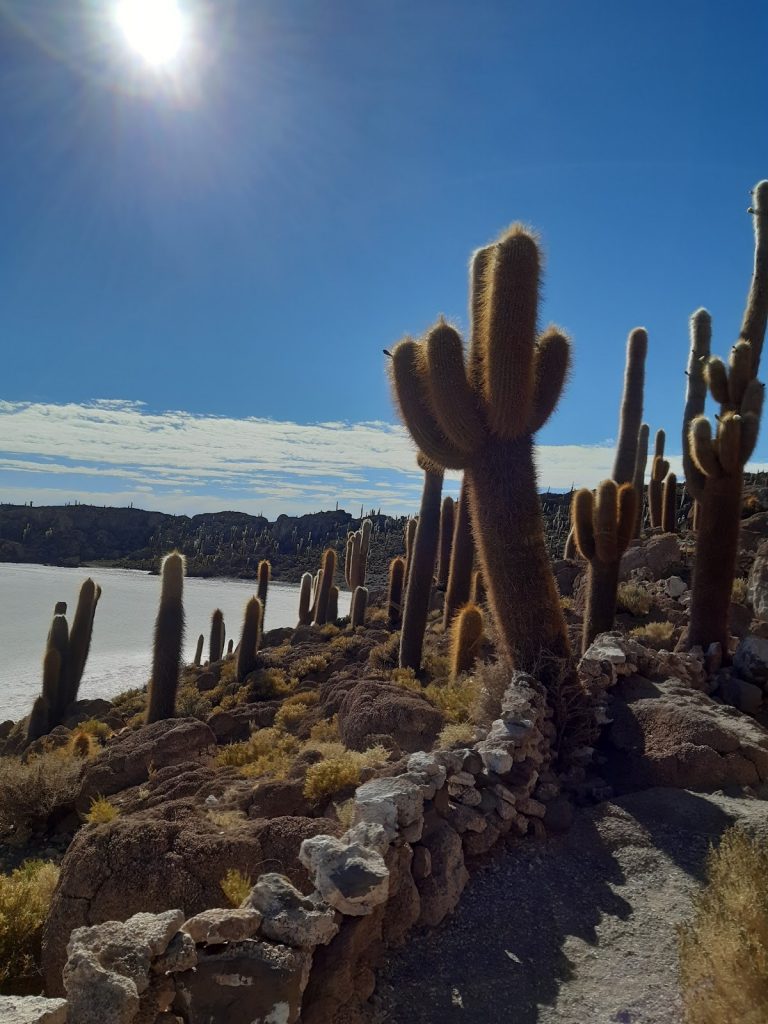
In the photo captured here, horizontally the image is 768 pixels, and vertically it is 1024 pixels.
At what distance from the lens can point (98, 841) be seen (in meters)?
6.02

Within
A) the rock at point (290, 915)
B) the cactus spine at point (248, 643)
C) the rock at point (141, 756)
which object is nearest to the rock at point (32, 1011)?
the rock at point (290, 915)

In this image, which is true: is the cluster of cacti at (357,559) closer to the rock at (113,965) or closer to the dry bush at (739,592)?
the dry bush at (739,592)

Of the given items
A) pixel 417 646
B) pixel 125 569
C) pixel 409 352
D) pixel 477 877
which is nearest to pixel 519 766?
pixel 477 877

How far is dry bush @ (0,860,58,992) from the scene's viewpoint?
5484 millimetres

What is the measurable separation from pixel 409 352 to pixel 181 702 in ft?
40.7

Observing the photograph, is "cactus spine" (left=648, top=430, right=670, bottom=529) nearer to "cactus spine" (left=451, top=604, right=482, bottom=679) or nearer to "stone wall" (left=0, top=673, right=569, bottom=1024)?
"cactus spine" (left=451, top=604, right=482, bottom=679)

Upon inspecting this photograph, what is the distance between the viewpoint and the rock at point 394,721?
9297 mm

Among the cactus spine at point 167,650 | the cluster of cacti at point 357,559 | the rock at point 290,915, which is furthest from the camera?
the cluster of cacti at point 357,559

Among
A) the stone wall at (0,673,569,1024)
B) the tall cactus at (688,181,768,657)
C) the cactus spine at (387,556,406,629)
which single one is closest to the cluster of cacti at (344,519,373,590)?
the cactus spine at (387,556,406,629)

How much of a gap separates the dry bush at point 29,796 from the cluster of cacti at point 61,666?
8.36 meters

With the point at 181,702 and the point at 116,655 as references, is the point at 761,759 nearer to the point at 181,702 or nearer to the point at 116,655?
the point at 181,702

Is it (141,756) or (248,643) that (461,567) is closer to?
(248,643)

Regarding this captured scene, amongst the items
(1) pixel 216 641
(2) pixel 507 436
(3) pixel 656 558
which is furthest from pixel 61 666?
(3) pixel 656 558

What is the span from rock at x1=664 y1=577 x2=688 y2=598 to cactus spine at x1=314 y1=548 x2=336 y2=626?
556 inches
